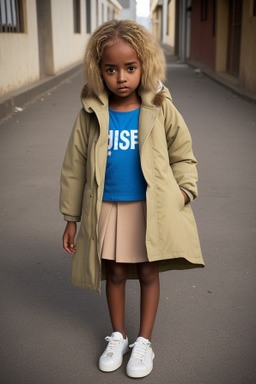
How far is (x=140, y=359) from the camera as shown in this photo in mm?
2260

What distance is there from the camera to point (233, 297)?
2906 millimetres

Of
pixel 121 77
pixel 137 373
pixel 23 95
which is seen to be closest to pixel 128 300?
pixel 137 373

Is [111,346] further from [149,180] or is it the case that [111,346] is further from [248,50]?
[248,50]

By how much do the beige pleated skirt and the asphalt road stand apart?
1.69 ft

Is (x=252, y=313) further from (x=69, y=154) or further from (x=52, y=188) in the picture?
(x=52, y=188)

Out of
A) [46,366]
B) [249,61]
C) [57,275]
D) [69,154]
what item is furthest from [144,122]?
[249,61]

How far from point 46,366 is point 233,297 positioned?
3.64 ft

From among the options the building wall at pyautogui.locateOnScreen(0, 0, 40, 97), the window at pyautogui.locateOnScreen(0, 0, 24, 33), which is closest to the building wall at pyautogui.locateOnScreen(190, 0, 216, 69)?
the building wall at pyautogui.locateOnScreen(0, 0, 40, 97)

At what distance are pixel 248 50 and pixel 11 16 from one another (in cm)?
509

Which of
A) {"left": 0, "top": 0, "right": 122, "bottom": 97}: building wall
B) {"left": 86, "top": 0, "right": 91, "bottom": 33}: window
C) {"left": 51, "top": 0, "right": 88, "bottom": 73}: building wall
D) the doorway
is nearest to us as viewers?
{"left": 0, "top": 0, "right": 122, "bottom": 97}: building wall

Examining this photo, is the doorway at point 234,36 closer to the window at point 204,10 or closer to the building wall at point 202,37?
the building wall at point 202,37

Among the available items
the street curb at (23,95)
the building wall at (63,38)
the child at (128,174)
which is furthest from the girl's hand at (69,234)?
the building wall at (63,38)

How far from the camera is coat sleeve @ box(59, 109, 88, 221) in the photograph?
2215 millimetres

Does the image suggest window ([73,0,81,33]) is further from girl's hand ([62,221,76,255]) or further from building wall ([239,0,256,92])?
girl's hand ([62,221,76,255])
